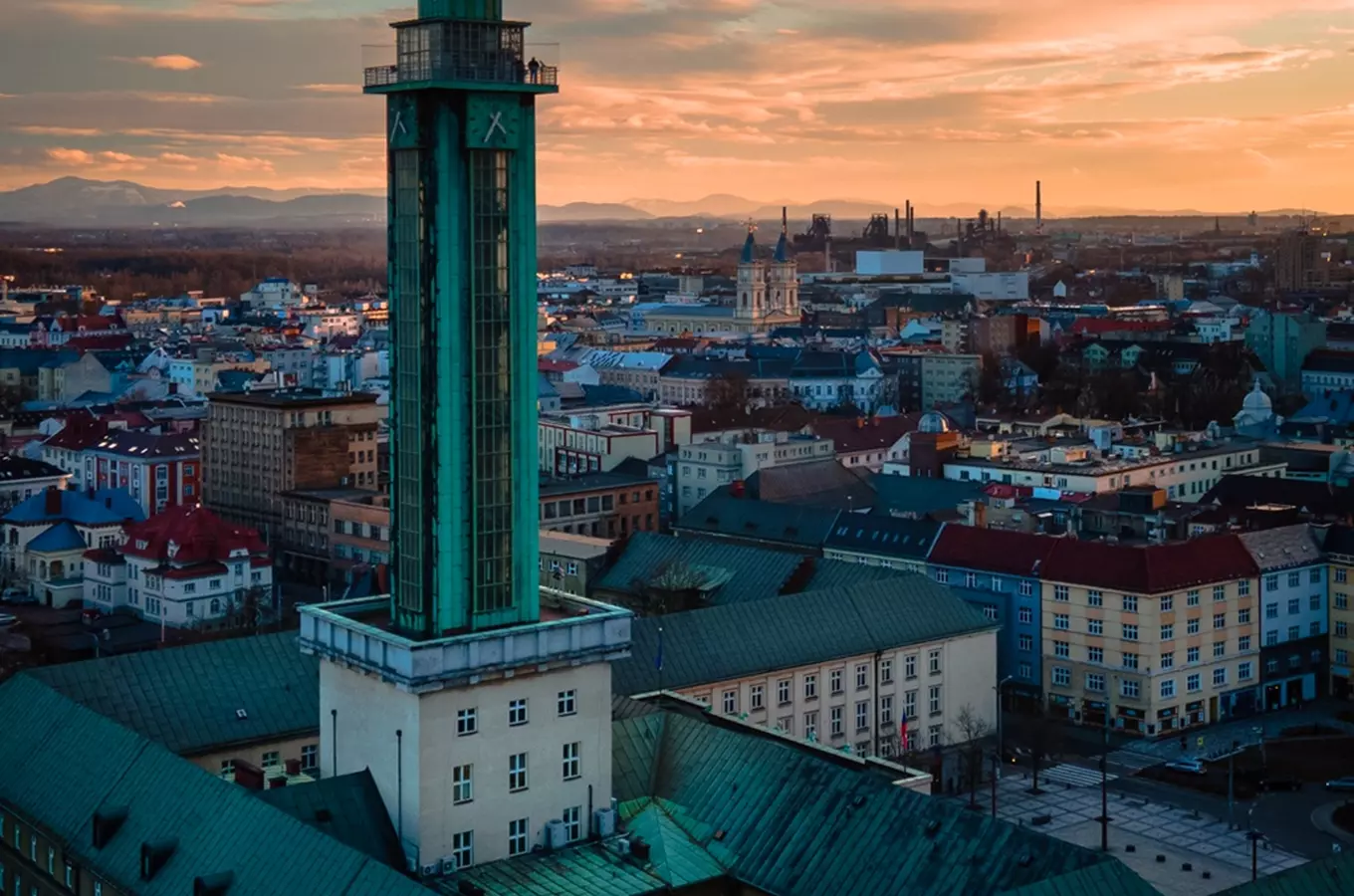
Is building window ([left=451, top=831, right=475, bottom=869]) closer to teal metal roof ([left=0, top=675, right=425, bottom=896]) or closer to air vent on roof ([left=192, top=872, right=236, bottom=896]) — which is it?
teal metal roof ([left=0, top=675, right=425, bottom=896])

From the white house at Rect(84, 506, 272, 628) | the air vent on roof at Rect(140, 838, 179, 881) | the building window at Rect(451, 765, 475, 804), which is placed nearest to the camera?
the air vent on roof at Rect(140, 838, 179, 881)

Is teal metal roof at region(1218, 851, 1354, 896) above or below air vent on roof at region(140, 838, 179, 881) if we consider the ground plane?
above

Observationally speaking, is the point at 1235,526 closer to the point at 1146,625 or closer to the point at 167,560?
the point at 1146,625

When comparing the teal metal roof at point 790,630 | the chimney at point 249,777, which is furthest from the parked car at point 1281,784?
the chimney at point 249,777

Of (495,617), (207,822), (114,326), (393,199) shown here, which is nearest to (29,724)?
(207,822)

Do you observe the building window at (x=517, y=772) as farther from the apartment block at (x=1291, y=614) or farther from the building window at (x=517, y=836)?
the apartment block at (x=1291, y=614)

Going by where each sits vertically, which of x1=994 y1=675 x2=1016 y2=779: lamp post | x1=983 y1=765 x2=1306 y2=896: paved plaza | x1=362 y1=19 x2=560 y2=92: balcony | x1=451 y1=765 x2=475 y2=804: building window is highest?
x1=362 y1=19 x2=560 y2=92: balcony

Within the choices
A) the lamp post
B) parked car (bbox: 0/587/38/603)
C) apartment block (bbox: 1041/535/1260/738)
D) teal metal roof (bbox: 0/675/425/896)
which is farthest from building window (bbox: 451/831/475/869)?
parked car (bbox: 0/587/38/603)
